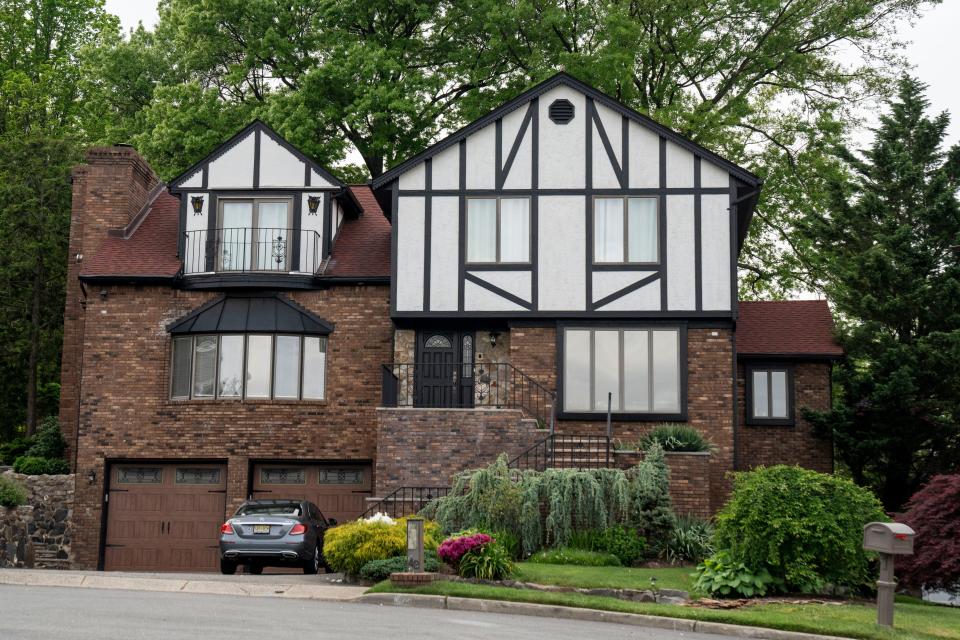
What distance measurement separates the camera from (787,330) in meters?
29.5

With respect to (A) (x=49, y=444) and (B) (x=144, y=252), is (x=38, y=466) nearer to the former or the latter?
(A) (x=49, y=444)

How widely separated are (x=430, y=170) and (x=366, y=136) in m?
11.6

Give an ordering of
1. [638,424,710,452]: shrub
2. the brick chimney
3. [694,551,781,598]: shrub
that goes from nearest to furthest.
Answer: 1. [694,551,781,598]: shrub
2. [638,424,710,452]: shrub
3. the brick chimney

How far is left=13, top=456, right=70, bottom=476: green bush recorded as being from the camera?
27938 millimetres

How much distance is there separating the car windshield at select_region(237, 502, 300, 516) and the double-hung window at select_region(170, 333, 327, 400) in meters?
5.90

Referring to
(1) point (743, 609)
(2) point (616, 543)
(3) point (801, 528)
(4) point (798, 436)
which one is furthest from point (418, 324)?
(1) point (743, 609)

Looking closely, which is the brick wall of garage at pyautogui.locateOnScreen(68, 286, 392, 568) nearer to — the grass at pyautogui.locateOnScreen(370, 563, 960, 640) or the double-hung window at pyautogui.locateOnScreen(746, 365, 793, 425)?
the double-hung window at pyautogui.locateOnScreen(746, 365, 793, 425)

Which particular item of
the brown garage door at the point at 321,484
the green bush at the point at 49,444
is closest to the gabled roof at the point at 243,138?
the green bush at the point at 49,444

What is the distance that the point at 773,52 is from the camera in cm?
3784

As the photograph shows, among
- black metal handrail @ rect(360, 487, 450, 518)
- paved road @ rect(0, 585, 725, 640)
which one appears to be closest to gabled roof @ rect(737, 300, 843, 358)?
black metal handrail @ rect(360, 487, 450, 518)

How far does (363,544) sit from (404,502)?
15.4ft

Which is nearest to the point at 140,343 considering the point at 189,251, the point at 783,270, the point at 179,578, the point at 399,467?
the point at 189,251

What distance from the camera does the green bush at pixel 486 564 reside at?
18.3 meters

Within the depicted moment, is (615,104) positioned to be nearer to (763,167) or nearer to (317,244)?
(317,244)
